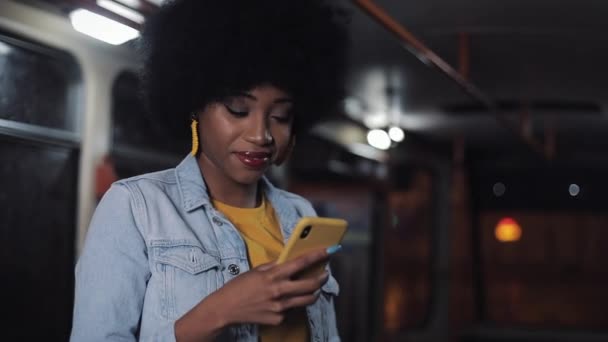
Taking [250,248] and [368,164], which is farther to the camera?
[368,164]

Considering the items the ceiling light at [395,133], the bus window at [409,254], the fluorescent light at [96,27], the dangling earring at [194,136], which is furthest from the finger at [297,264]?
the bus window at [409,254]

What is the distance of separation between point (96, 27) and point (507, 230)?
31.4ft

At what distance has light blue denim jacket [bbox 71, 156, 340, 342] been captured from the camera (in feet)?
4.66

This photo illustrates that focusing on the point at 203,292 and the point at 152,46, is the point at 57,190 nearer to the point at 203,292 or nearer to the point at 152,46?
the point at 152,46

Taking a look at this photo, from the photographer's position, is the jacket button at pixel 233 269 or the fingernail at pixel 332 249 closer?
the fingernail at pixel 332 249

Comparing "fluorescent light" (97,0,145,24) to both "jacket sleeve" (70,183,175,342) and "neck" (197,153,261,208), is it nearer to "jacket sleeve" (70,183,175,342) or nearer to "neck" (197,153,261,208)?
"neck" (197,153,261,208)

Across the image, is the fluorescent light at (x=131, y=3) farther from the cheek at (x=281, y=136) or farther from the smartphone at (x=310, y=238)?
the smartphone at (x=310, y=238)

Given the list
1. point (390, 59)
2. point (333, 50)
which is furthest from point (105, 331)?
point (390, 59)

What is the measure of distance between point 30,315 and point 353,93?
532cm

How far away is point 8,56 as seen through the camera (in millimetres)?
2584

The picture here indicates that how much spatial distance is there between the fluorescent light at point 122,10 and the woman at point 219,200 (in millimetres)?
1010

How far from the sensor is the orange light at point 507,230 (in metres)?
11.7

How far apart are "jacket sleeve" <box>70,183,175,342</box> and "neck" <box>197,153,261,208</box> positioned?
0.84 ft

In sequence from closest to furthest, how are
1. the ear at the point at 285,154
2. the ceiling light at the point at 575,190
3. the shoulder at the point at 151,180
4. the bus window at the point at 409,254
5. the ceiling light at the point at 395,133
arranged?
the shoulder at the point at 151,180 < the ear at the point at 285,154 < the ceiling light at the point at 395,133 < the bus window at the point at 409,254 < the ceiling light at the point at 575,190
